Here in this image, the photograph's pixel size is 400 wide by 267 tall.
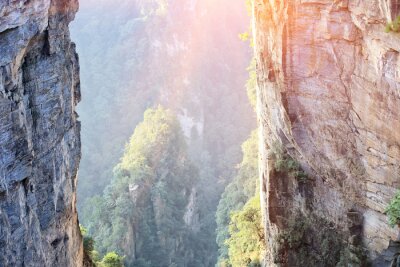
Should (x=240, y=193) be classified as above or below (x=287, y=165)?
below

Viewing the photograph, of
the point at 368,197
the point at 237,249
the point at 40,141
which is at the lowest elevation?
the point at 237,249

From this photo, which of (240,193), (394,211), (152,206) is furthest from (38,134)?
(152,206)

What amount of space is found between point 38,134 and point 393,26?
9.12 metres

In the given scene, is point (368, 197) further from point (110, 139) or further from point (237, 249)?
point (110, 139)

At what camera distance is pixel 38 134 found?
1368 cm

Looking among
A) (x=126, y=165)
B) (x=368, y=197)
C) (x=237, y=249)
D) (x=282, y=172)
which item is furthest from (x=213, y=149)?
(x=368, y=197)

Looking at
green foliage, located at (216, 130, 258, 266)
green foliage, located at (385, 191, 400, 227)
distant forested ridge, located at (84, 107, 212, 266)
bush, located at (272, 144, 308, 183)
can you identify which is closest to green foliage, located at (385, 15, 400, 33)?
green foliage, located at (385, 191, 400, 227)

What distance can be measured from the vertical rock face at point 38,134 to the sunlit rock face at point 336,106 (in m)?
6.56

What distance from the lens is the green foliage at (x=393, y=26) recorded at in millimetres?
10755

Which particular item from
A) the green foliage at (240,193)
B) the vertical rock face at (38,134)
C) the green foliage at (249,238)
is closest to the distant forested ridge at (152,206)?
the green foliage at (240,193)

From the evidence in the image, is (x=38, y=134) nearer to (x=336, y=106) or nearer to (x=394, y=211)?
(x=336, y=106)

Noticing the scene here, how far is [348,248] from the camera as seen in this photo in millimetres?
14844

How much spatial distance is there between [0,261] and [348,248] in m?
9.36

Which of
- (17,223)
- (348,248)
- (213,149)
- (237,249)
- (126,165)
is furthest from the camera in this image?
(213,149)
